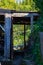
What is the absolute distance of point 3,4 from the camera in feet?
104

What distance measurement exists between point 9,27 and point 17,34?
22.3 feet

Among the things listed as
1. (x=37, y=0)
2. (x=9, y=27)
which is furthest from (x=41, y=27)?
(x=9, y=27)

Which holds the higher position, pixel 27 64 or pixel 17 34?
pixel 27 64

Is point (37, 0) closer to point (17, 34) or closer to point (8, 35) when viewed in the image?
point (8, 35)

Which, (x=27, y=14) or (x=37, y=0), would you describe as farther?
(x=27, y=14)

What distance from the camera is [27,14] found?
577 inches

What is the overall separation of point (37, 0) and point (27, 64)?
265 cm

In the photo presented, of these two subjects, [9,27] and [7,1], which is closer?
[9,27]

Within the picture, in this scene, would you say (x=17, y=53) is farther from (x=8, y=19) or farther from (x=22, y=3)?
(x=22, y=3)

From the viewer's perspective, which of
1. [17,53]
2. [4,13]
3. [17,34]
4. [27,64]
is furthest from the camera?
[17,34]

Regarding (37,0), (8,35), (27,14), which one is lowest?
(8,35)

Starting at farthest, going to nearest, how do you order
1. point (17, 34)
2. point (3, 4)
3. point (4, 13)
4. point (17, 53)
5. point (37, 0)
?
point (3, 4), point (17, 34), point (17, 53), point (4, 13), point (37, 0)

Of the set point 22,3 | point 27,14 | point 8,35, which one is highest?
point 27,14

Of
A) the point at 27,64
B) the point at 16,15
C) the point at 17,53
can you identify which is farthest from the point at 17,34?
the point at 27,64
